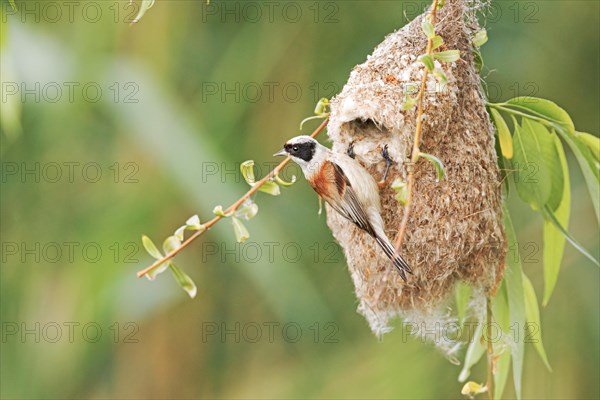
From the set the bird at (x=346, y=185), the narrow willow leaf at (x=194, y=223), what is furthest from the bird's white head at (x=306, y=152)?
the narrow willow leaf at (x=194, y=223)

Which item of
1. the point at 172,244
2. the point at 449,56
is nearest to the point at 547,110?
the point at 449,56

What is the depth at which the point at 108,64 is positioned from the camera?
372cm

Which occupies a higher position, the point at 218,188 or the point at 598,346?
the point at 218,188

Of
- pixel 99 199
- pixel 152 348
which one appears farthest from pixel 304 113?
pixel 152 348

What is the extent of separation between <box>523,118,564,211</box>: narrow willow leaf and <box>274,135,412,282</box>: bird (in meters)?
→ 0.42

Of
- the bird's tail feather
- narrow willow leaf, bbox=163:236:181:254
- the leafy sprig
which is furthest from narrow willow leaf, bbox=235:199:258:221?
the bird's tail feather

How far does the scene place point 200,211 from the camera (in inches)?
146

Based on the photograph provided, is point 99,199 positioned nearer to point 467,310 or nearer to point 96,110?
point 96,110

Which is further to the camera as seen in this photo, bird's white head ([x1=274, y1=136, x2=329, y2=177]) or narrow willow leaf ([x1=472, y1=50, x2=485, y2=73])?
narrow willow leaf ([x1=472, y1=50, x2=485, y2=73])

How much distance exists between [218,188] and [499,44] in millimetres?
1440

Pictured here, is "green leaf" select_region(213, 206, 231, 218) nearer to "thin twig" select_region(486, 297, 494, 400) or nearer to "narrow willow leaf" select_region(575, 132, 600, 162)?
"thin twig" select_region(486, 297, 494, 400)

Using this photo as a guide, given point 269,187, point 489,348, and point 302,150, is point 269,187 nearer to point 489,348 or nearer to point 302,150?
point 302,150

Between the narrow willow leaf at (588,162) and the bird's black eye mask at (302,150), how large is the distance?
0.64 metres

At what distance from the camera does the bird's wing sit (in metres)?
2.17
